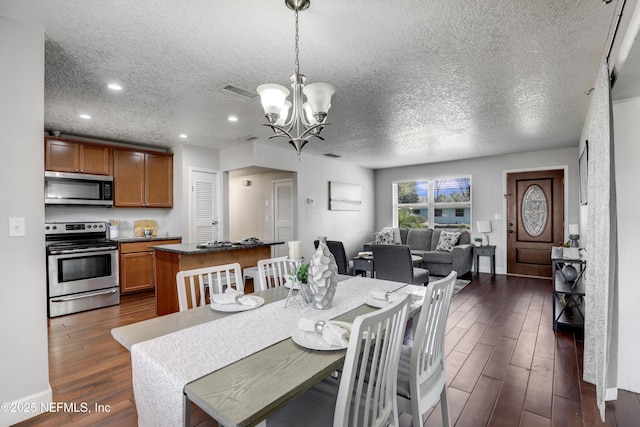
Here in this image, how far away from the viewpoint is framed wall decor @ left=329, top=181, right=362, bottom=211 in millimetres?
6488

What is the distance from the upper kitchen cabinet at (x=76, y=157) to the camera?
13.3 feet

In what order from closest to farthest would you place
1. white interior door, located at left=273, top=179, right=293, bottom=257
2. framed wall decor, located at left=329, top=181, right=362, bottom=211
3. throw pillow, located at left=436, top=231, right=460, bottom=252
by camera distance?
throw pillow, located at left=436, top=231, right=460, bottom=252 → white interior door, located at left=273, top=179, right=293, bottom=257 → framed wall decor, located at left=329, top=181, right=362, bottom=211

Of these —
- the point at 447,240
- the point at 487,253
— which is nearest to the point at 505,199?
the point at 487,253

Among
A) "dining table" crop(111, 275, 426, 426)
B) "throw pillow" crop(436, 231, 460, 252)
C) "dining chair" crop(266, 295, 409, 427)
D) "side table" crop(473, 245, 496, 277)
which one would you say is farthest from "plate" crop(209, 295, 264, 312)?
"side table" crop(473, 245, 496, 277)

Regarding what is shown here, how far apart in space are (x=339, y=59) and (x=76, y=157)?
407 centimetres

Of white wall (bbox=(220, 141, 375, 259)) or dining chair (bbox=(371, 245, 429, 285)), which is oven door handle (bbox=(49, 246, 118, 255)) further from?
dining chair (bbox=(371, 245, 429, 285))

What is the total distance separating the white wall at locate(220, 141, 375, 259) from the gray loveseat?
0.97m

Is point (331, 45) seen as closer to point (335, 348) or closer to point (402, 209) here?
point (335, 348)

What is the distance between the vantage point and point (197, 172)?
5.32 metres

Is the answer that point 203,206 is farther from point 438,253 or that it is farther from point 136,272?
point 438,253

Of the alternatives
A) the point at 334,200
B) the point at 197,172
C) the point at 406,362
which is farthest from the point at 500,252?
the point at 197,172

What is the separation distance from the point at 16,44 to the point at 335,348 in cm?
255

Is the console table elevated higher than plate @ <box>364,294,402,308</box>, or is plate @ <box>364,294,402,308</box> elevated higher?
plate @ <box>364,294,402,308</box>

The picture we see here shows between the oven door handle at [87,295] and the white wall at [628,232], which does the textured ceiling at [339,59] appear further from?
the oven door handle at [87,295]
